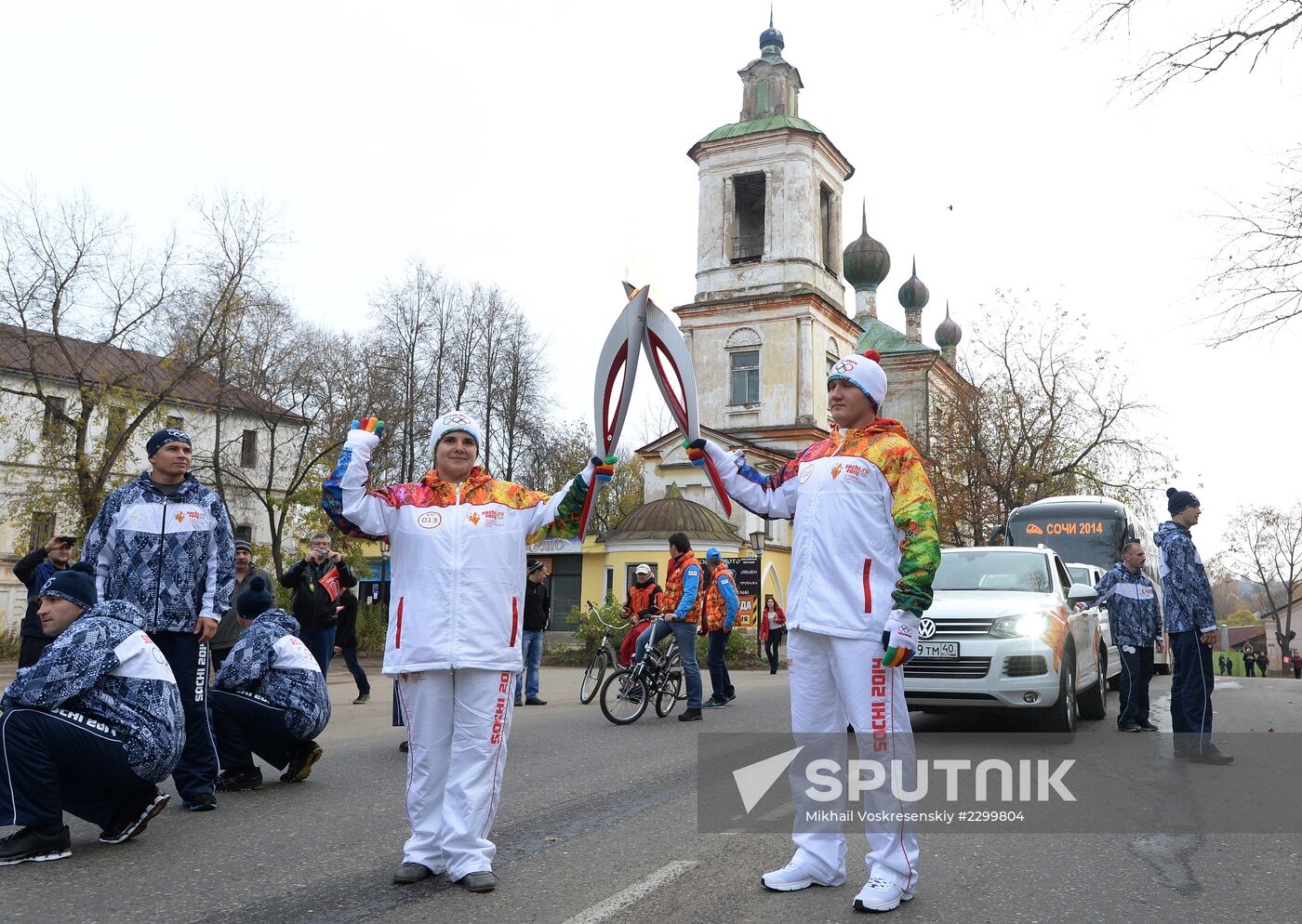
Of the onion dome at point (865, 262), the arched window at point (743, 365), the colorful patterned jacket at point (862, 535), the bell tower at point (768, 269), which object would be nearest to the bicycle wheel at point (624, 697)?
the colorful patterned jacket at point (862, 535)

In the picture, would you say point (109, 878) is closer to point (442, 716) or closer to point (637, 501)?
point (442, 716)

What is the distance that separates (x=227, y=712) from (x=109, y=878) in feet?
8.10

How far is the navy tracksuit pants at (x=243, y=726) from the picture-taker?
24.0 ft

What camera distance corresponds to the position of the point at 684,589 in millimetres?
12273

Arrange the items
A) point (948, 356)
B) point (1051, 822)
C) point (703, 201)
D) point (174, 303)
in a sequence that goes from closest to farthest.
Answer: point (1051, 822), point (174, 303), point (703, 201), point (948, 356)

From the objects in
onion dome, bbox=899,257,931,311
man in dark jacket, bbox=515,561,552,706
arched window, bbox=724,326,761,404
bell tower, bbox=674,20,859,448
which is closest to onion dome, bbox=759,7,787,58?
bell tower, bbox=674,20,859,448

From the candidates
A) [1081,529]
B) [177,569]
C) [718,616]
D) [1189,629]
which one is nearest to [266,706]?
[177,569]

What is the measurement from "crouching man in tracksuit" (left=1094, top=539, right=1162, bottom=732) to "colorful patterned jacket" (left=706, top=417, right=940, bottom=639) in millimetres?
7072

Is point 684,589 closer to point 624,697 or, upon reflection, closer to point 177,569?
point 624,697

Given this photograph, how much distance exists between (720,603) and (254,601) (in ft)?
20.6

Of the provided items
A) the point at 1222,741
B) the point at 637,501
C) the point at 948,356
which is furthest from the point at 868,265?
the point at 1222,741

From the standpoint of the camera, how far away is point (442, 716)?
495 centimetres

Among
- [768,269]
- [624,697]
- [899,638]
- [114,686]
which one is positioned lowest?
[624,697]

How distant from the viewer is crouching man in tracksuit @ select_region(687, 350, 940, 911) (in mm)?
4445
